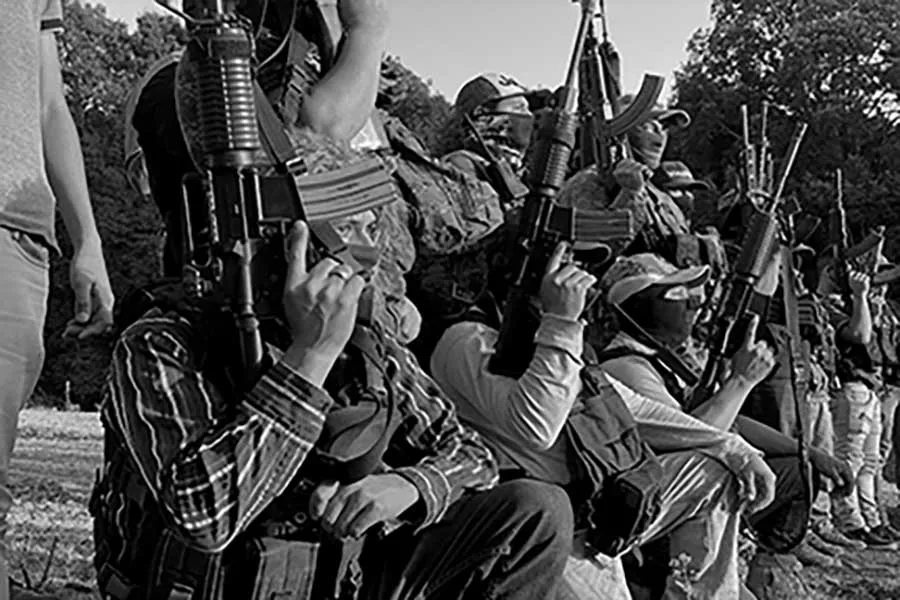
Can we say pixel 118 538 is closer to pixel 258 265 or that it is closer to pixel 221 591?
pixel 221 591

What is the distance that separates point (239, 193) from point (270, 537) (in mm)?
701

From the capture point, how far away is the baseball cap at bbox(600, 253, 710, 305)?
173 inches

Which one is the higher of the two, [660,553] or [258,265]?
[258,265]

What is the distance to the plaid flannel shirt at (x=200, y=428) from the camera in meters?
2.30

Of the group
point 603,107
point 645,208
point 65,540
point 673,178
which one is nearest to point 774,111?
point 673,178

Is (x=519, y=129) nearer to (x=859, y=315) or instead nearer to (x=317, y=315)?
(x=317, y=315)

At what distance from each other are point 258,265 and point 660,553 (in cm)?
217

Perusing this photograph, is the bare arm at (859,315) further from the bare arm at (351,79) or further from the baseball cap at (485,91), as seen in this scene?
the bare arm at (351,79)

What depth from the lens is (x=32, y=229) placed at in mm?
2461

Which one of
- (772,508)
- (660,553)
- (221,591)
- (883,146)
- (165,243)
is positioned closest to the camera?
(221,591)

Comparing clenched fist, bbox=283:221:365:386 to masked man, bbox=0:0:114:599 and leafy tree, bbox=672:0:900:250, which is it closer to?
masked man, bbox=0:0:114:599

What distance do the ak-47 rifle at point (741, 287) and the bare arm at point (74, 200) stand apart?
2398 mm

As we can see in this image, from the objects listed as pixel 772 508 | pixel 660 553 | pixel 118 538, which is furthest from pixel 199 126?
pixel 772 508

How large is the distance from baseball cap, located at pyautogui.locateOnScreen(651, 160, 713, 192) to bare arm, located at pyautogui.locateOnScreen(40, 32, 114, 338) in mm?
3617
